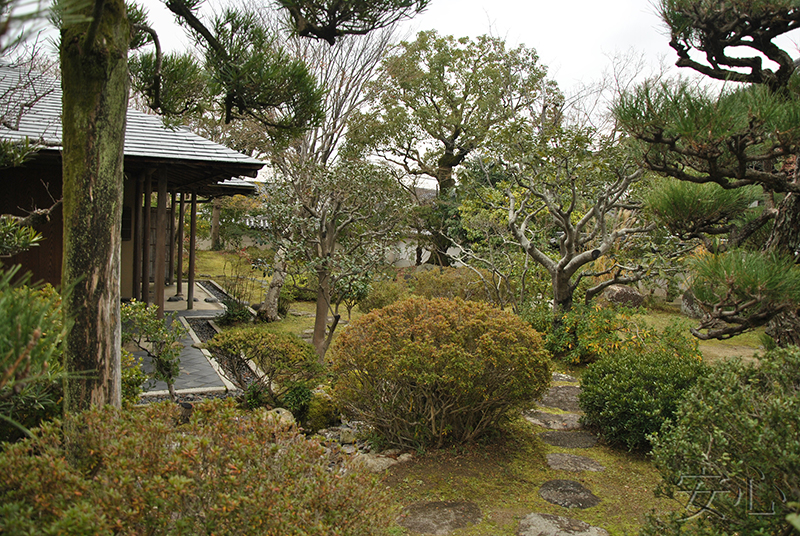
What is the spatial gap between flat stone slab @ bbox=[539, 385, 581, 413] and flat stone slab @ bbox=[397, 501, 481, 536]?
259cm

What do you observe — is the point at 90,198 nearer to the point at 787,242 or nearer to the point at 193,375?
the point at 787,242

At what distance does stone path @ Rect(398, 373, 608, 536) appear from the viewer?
342cm

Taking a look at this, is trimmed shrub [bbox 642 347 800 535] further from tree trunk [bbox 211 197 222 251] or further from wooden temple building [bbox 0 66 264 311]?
tree trunk [bbox 211 197 222 251]

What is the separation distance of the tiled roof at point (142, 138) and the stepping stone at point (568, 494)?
5.56 meters

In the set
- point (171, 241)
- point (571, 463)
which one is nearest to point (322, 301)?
point (571, 463)

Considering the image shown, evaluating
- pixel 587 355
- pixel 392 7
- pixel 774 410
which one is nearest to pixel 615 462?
pixel 774 410

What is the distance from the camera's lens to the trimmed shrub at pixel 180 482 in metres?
1.70

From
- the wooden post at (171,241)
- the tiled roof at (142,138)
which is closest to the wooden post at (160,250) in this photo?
the tiled roof at (142,138)

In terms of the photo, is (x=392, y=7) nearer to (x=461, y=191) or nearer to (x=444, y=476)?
(x=444, y=476)

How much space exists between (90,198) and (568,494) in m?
3.76

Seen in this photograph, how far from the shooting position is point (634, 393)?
484 centimetres

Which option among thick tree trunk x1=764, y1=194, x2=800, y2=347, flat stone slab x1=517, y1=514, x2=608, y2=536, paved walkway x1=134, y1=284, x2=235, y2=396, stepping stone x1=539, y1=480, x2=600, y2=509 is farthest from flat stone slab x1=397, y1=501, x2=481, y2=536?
paved walkway x1=134, y1=284, x2=235, y2=396

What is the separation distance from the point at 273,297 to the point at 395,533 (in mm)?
8612

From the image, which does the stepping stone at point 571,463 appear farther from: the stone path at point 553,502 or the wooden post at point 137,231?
the wooden post at point 137,231
